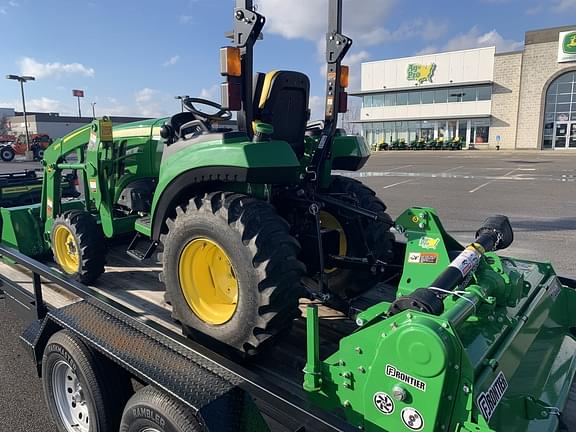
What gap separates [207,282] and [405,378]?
149cm

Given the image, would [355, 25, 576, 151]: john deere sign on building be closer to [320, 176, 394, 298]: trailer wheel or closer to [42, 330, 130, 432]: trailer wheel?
[320, 176, 394, 298]: trailer wheel

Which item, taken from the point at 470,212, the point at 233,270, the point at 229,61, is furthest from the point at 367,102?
the point at 233,270

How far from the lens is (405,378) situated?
5.51 ft

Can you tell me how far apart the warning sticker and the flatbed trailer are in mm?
956

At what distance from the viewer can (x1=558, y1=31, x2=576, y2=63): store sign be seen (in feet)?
110

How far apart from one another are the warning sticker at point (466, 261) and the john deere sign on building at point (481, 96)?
126 feet

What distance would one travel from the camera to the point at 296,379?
254 cm

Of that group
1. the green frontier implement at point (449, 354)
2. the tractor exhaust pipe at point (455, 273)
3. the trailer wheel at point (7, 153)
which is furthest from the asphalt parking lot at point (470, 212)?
the trailer wheel at point (7, 153)

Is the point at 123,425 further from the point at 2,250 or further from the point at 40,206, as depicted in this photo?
the point at 40,206

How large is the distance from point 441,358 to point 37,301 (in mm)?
2631

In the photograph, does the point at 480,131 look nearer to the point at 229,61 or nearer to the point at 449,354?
the point at 229,61

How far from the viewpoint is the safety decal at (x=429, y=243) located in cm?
255

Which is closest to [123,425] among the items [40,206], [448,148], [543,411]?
[543,411]

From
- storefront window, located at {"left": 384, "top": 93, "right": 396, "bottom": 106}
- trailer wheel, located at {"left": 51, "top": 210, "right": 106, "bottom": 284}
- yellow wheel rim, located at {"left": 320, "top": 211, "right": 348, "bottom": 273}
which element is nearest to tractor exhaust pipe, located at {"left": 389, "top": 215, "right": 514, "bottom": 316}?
yellow wheel rim, located at {"left": 320, "top": 211, "right": 348, "bottom": 273}
